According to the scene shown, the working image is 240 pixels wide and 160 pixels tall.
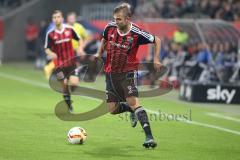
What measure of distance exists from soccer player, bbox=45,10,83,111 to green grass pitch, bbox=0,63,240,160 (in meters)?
0.93

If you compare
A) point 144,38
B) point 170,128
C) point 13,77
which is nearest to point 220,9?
point 13,77

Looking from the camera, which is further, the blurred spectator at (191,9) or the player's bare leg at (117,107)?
the blurred spectator at (191,9)

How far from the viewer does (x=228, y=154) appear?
12.1 metres

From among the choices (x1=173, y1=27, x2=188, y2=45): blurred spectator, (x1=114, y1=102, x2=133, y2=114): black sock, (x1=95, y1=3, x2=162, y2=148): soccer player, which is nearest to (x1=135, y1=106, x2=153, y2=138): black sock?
(x1=95, y1=3, x2=162, y2=148): soccer player

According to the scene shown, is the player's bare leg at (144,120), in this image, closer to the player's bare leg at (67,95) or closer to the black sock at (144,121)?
the black sock at (144,121)

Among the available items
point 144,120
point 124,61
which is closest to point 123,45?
point 124,61

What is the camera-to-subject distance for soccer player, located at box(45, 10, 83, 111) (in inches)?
690

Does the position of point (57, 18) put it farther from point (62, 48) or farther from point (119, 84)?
point (119, 84)

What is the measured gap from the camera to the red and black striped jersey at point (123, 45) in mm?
12477

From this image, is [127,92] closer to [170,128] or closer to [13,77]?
[170,128]

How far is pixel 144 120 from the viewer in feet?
40.0

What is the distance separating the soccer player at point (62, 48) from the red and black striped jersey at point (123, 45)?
16.1 feet

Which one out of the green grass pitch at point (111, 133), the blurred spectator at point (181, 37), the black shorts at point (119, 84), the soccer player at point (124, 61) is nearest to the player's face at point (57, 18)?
the green grass pitch at point (111, 133)

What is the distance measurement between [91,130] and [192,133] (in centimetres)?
202
